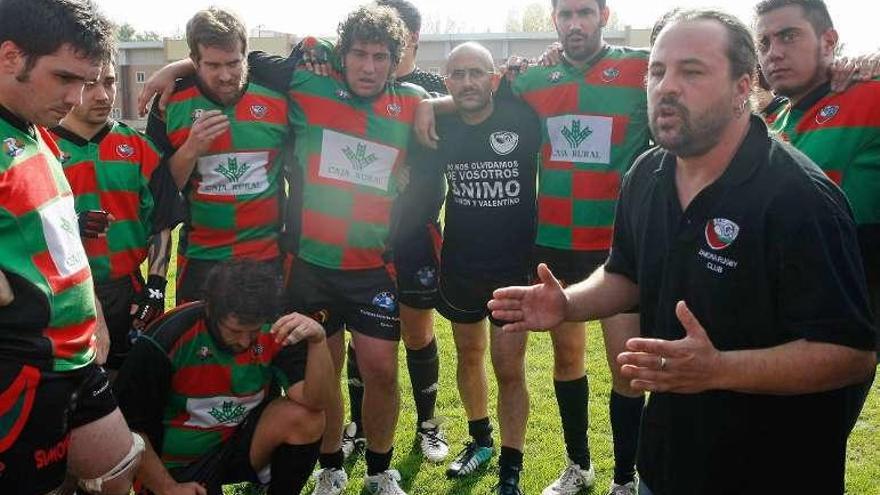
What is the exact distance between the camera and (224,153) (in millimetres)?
3744

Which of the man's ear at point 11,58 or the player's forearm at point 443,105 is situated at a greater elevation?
the man's ear at point 11,58

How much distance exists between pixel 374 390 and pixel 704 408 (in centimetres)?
221

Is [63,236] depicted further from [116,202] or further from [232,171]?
[232,171]

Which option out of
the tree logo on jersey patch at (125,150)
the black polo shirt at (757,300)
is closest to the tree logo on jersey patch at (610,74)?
the black polo shirt at (757,300)

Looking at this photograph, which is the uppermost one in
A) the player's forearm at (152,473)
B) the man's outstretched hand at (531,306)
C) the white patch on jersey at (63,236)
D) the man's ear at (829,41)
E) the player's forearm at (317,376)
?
the man's ear at (829,41)

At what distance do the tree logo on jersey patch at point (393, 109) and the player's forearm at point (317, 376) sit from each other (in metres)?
1.32

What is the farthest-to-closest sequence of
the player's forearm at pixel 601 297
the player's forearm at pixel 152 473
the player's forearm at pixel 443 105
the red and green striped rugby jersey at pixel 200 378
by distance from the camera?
the player's forearm at pixel 443 105, the red and green striped rugby jersey at pixel 200 378, the player's forearm at pixel 152 473, the player's forearm at pixel 601 297

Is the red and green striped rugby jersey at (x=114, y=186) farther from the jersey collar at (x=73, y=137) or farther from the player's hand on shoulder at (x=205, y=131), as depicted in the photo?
the player's hand on shoulder at (x=205, y=131)

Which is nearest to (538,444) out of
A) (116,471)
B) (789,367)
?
(116,471)

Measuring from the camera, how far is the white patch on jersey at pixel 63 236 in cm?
238

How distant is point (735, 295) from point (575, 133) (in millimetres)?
2146

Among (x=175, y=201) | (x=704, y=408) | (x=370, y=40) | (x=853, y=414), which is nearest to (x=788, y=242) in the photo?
(x=704, y=408)

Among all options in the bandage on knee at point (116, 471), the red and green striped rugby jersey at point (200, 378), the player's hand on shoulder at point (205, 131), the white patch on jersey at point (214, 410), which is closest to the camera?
the bandage on knee at point (116, 471)

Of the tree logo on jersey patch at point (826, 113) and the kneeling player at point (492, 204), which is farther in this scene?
the kneeling player at point (492, 204)
